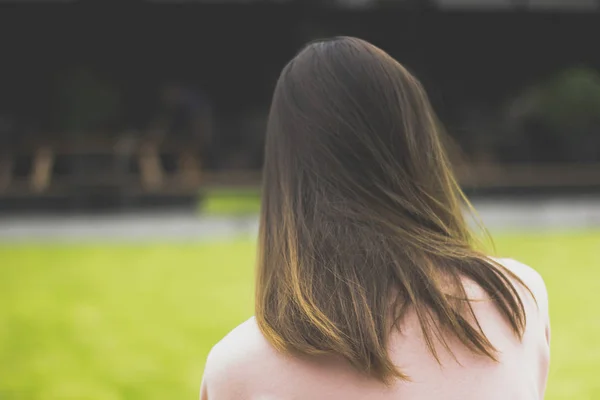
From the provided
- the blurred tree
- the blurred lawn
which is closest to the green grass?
the blurred lawn

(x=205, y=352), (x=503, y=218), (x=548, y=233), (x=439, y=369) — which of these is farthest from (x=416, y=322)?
(x=503, y=218)

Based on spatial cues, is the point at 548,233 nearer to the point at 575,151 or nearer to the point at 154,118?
the point at 575,151

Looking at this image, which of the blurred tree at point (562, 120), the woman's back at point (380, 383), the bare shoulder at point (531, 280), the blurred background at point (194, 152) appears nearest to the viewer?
the woman's back at point (380, 383)

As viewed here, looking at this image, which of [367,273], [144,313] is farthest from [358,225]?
[144,313]

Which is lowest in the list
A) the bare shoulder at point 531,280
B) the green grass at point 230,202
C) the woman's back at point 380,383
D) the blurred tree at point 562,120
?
the green grass at point 230,202

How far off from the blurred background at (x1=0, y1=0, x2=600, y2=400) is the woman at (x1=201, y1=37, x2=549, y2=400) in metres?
2.79

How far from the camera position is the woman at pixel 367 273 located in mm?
1053

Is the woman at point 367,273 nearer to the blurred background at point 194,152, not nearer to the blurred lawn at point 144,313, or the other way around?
the blurred lawn at point 144,313

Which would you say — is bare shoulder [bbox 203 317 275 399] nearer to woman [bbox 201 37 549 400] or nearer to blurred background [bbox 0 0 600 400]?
woman [bbox 201 37 549 400]

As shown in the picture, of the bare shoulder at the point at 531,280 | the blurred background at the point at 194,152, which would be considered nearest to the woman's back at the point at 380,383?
the bare shoulder at the point at 531,280

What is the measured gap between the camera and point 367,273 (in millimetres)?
1124

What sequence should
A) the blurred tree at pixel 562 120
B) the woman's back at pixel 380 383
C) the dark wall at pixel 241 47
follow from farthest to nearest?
1. the dark wall at pixel 241 47
2. the blurred tree at pixel 562 120
3. the woman's back at pixel 380 383

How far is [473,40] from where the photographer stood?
622 inches

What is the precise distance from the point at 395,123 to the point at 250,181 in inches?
434
